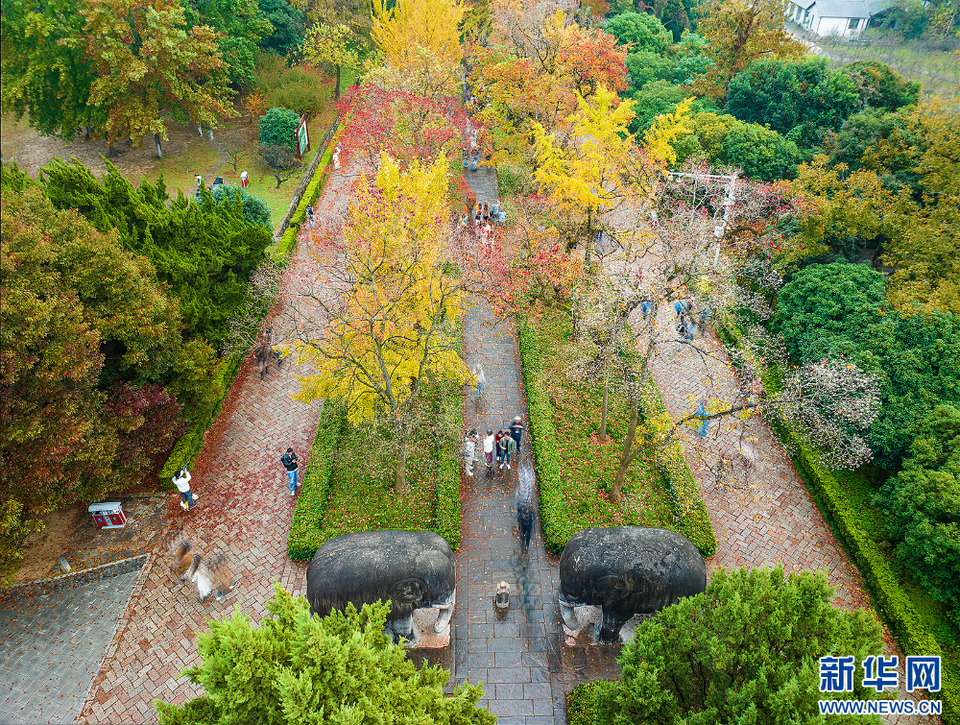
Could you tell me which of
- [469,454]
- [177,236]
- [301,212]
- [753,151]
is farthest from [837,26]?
[177,236]

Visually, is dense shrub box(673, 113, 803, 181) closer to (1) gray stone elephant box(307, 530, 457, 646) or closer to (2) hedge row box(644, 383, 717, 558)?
(2) hedge row box(644, 383, 717, 558)

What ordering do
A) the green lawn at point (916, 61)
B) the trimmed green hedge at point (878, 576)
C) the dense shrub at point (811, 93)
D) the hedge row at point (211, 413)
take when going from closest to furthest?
the trimmed green hedge at point (878, 576) < the hedge row at point (211, 413) < the dense shrub at point (811, 93) < the green lawn at point (916, 61)

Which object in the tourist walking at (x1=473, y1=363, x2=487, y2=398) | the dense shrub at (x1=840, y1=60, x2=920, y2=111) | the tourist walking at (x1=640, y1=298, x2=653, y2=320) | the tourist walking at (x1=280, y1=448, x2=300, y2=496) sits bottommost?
the tourist walking at (x1=280, y1=448, x2=300, y2=496)

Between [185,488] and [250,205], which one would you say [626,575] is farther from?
[250,205]

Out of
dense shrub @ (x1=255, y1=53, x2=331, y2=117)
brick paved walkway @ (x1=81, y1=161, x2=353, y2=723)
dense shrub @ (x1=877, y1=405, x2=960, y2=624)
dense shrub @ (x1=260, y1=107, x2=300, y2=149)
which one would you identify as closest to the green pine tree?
brick paved walkway @ (x1=81, y1=161, x2=353, y2=723)

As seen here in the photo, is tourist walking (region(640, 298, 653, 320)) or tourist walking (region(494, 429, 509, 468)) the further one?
tourist walking (region(494, 429, 509, 468))

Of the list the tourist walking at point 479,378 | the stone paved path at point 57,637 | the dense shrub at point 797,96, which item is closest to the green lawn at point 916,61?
the dense shrub at point 797,96

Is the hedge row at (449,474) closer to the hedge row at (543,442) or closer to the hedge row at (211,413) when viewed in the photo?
the hedge row at (543,442)
